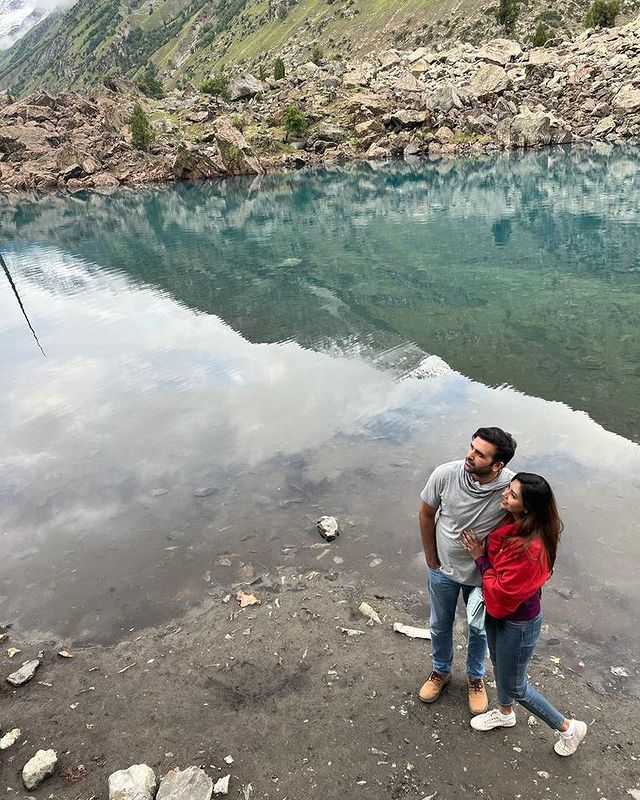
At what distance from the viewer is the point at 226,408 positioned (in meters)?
16.2

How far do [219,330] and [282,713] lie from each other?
19.5 meters

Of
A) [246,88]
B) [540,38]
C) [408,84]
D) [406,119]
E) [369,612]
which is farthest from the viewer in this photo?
[246,88]

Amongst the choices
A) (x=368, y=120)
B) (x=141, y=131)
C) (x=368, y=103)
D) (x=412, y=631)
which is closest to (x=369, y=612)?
(x=412, y=631)

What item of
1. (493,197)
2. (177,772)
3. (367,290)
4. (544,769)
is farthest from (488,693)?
(493,197)

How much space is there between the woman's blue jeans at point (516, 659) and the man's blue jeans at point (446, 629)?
475mm

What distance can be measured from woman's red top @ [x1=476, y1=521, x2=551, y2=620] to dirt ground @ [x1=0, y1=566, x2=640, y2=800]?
1.81 m

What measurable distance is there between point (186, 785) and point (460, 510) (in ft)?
12.9

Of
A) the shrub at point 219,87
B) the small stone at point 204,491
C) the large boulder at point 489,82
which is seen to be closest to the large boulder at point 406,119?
the large boulder at point 489,82

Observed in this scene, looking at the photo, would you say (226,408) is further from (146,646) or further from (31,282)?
(31,282)

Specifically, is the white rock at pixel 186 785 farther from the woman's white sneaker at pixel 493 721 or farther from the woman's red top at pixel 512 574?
the woman's red top at pixel 512 574

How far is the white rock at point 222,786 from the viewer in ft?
18.0

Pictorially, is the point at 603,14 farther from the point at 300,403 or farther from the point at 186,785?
the point at 186,785

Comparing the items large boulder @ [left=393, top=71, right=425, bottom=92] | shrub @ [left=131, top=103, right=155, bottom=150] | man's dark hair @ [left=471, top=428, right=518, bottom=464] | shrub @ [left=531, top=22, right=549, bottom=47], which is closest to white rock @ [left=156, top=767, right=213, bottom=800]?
man's dark hair @ [left=471, top=428, right=518, bottom=464]

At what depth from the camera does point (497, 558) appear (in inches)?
197
